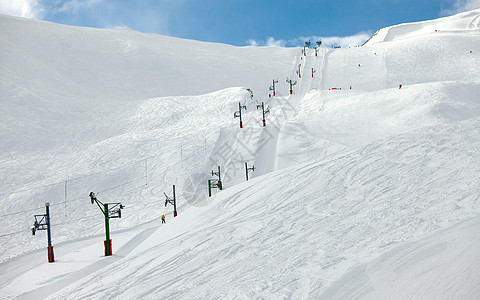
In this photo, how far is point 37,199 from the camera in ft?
90.6

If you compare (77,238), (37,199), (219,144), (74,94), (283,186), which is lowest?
(77,238)

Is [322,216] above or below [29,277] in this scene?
above

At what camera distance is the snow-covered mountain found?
6344 millimetres

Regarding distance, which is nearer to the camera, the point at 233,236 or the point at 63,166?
the point at 233,236

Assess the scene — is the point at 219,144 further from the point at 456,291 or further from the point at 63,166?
the point at 456,291

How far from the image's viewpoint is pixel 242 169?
1078 inches

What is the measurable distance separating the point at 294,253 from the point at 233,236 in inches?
95.6

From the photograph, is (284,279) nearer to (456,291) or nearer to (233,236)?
(456,291)

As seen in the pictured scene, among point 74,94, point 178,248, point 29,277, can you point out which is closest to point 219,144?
point 29,277

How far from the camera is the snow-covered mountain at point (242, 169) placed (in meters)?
6.34

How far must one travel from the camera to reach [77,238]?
A: 75.3ft

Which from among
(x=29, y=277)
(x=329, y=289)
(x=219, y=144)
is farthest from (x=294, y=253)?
(x=219, y=144)

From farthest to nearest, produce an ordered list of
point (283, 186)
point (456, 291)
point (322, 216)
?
1. point (283, 186)
2. point (322, 216)
3. point (456, 291)

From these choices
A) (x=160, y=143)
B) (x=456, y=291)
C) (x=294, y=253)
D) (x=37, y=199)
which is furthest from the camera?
(x=160, y=143)
